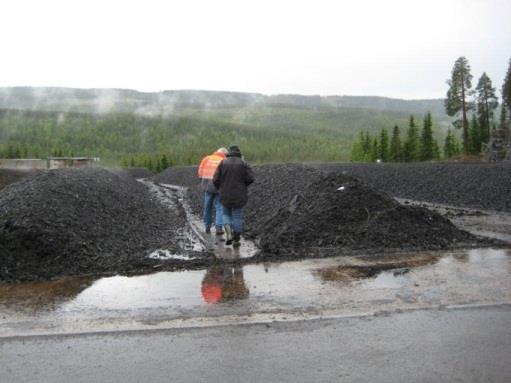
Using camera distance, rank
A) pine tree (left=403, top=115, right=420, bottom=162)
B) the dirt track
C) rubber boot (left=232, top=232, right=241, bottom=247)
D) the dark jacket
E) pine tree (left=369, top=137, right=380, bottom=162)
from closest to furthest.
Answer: the dirt track < the dark jacket < rubber boot (left=232, top=232, right=241, bottom=247) < pine tree (left=403, top=115, right=420, bottom=162) < pine tree (left=369, top=137, right=380, bottom=162)

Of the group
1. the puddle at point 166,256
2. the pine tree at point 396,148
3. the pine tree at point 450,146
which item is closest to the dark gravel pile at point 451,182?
the puddle at point 166,256

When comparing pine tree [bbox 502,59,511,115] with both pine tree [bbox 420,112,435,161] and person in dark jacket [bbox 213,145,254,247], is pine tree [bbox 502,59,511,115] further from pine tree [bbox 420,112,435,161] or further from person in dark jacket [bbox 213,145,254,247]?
person in dark jacket [bbox 213,145,254,247]

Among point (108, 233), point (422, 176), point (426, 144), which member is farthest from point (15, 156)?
point (108, 233)

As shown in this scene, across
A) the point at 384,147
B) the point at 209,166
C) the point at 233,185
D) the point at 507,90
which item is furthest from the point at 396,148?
the point at 233,185

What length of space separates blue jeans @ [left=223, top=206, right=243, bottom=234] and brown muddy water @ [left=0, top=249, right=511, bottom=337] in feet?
6.96

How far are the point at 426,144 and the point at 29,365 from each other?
229ft

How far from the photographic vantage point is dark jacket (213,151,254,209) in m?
11.4

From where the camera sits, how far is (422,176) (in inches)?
1192

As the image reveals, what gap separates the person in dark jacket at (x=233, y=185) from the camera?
11391 millimetres

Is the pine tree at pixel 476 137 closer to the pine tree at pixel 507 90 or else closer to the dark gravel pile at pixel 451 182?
the pine tree at pixel 507 90

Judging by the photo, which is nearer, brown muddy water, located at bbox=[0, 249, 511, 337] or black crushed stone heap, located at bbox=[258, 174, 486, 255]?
brown muddy water, located at bbox=[0, 249, 511, 337]

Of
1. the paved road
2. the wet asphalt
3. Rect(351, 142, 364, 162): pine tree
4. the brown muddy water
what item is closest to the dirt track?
the brown muddy water

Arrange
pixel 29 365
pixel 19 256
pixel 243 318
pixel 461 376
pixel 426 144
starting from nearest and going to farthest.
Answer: pixel 461 376
pixel 29 365
pixel 243 318
pixel 19 256
pixel 426 144

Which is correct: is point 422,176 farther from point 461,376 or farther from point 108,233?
point 461,376
